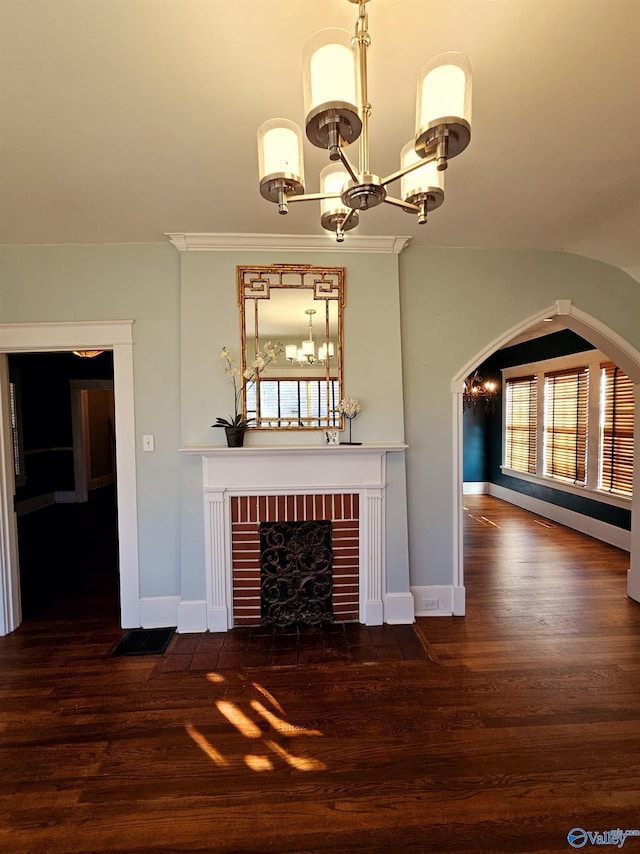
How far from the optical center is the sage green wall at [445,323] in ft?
9.98

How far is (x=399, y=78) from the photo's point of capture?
4.85 ft

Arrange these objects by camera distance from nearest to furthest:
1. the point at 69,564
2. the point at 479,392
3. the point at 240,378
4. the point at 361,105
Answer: the point at 361,105
the point at 240,378
the point at 69,564
the point at 479,392

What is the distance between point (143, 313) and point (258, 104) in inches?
68.0

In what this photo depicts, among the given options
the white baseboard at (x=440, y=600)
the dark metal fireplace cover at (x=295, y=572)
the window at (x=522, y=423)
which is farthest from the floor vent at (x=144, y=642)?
the window at (x=522, y=423)

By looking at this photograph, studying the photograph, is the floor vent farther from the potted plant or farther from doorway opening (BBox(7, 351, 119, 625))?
doorway opening (BBox(7, 351, 119, 625))

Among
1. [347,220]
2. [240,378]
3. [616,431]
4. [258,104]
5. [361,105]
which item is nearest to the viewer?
[361,105]

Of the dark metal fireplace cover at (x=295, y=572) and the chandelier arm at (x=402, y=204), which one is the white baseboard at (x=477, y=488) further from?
the chandelier arm at (x=402, y=204)

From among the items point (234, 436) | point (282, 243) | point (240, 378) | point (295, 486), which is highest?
point (282, 243)

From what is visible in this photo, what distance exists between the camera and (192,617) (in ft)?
9.52

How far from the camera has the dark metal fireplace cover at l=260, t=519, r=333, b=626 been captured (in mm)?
2965

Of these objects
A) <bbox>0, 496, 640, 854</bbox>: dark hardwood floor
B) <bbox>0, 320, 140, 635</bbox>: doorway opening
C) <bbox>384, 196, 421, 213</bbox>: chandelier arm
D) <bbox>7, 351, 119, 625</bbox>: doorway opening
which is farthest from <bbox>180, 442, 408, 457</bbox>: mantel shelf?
<bbox>7, 351, 119, 625</bbox>: doorway opening

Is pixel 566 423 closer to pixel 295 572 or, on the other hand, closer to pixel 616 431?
pixel 616 431

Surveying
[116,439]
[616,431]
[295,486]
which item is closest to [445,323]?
[295,486]

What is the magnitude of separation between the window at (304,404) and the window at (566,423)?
393cm
